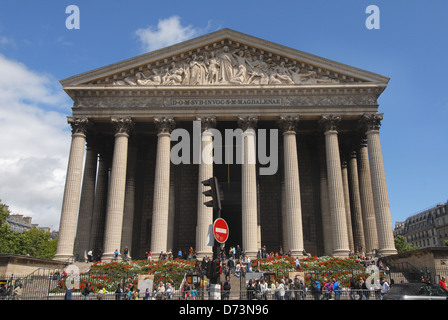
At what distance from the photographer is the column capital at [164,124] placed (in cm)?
3278

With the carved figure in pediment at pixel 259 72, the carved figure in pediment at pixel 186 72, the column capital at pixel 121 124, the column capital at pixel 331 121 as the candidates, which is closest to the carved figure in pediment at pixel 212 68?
the carved figure in pediment at pixel 186 72

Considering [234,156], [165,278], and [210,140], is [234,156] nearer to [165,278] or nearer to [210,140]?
[210,140]

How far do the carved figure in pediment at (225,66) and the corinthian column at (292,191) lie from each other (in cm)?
599

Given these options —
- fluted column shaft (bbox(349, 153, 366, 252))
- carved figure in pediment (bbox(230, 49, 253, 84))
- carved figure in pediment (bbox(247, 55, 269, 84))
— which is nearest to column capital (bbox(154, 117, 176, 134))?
carved figure in pediment (bbox(230, 49, 253, 84))

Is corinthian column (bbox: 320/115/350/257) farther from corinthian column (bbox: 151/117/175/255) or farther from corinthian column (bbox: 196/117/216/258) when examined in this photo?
corinthian column (bbox: 151/117/175/255)

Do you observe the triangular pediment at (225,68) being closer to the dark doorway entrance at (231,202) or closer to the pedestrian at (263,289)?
the dark doorway entrance at (231,202)

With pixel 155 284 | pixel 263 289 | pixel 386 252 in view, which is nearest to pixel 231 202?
pixel 386 252

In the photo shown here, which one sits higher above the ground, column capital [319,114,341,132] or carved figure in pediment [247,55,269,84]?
carved figure in pediment [247,55,269,84]

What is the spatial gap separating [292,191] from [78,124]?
61.3ft

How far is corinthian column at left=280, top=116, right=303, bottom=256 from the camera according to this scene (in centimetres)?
3006

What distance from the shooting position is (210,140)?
32.1m

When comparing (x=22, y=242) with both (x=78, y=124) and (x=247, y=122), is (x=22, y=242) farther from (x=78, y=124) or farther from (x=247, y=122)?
(x=247, y=122)

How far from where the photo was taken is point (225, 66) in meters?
34.0

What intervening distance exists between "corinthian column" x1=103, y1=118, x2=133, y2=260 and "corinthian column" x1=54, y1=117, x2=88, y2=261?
256cm
